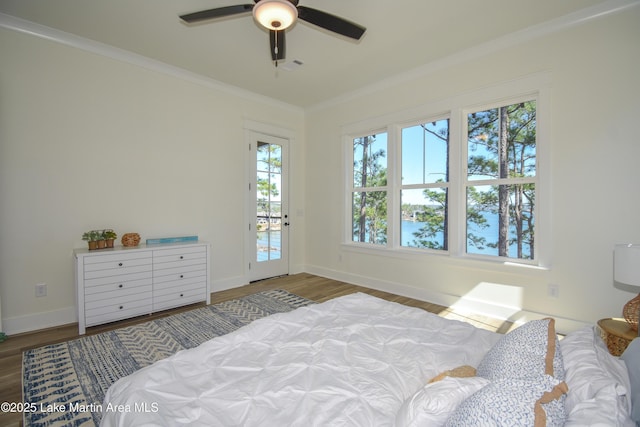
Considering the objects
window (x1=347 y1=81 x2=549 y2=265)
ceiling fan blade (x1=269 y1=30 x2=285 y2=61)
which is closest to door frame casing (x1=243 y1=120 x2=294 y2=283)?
window (x1=347 y1=81 x2=549 y2=265)

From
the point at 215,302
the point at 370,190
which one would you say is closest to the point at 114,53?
the point at 215,302

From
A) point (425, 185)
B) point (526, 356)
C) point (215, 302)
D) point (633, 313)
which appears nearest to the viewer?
point (526, 356)

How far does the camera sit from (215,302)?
11.9 feet

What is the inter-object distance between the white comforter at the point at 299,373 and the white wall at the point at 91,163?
266 centimetres

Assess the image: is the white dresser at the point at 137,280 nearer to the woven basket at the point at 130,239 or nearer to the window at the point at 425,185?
the woven basket at the point at 130,239

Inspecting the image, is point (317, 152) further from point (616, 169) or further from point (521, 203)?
point (616, 169)

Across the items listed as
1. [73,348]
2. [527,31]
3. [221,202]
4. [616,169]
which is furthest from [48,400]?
[527,31]

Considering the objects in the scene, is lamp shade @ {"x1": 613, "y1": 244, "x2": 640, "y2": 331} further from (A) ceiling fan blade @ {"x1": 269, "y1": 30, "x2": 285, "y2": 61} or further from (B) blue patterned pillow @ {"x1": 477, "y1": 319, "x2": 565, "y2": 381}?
(A) ceiling fan blade @ {"x1": 269, "y1": 30, "x2": 285, "y2": 61}

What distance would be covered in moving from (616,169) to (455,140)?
4.58 feet

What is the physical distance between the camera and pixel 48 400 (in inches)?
70.3

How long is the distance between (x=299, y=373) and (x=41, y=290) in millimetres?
3153

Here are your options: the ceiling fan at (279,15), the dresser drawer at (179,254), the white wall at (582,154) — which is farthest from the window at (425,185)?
the dresser drawer at (179,254)

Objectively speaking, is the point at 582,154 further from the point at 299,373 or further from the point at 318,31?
the point at 299,373

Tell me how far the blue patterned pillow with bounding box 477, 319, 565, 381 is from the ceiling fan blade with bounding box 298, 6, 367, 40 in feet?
7.22
